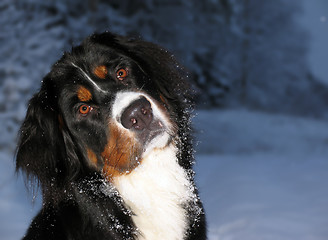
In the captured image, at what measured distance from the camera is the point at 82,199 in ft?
9.73

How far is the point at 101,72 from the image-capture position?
2980mm

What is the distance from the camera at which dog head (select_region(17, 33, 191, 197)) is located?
274cm

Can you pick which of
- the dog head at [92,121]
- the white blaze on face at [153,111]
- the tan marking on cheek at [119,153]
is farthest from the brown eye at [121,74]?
the tan marking on cheek at [119,153]

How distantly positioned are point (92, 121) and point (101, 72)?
1.33ft

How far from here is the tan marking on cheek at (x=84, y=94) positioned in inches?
114

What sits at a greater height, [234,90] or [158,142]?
[234,90]

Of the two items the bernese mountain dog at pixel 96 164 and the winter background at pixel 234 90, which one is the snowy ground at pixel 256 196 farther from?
the bernese mountain dog at pixel 96 164

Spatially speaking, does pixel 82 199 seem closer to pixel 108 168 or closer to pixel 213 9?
pixel 108 168

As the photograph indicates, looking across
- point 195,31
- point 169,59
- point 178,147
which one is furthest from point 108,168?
point 195,31

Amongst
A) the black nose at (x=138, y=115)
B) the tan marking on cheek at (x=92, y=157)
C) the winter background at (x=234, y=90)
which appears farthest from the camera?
the winter background at (x=234, y=90)

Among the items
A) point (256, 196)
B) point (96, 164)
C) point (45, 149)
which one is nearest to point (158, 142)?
point (96, 164)

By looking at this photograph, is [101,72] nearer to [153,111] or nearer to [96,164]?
[153,111]

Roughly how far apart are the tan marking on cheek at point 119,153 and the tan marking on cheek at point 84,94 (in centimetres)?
31

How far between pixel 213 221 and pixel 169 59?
2.60 m
